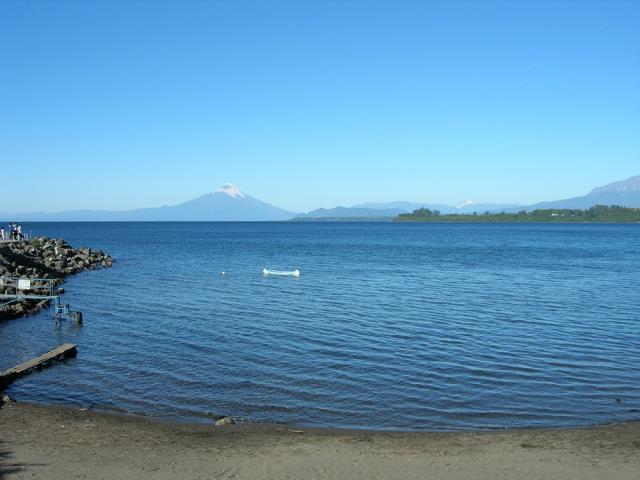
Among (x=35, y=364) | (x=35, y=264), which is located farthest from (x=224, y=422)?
(x=35, y=264)

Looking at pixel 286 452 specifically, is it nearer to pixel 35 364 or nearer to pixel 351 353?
pixel 351 353

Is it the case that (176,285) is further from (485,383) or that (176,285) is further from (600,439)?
(600,439)

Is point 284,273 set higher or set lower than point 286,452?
higher

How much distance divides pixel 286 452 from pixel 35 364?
10.5 meters

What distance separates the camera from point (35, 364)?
61.0ft

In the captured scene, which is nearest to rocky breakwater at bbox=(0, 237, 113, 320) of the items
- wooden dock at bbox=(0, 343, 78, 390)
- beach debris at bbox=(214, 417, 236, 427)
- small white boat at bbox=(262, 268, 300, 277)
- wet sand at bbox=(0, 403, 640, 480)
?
wooden dock at bbox=(0, 343, 78, 390)

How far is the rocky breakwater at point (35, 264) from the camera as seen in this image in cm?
3009

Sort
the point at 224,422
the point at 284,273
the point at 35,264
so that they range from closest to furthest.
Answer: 1. the point at 224,422
2. the point at 35,264
3. the point at 284,273

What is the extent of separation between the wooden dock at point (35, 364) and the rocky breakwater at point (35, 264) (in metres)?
9.16

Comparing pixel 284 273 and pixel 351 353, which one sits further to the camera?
pixel 284 273

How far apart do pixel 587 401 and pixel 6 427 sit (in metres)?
13.7

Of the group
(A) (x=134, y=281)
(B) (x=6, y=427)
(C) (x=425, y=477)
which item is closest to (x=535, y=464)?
(C) (x=425, y=477)

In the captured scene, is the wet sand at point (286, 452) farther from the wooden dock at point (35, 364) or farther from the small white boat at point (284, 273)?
the small white boat at point (284, 273)

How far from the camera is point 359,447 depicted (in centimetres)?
1204
